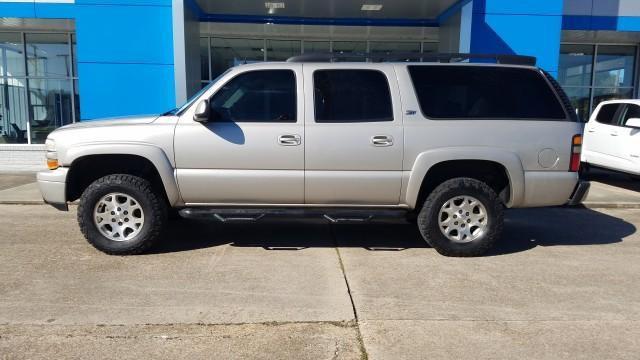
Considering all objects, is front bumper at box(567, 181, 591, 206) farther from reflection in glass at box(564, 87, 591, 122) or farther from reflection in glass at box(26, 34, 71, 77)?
reflection in glass at box(26, 34, 71, 77)

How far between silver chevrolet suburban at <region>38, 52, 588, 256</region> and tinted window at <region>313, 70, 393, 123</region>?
0.01m

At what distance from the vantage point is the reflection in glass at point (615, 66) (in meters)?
15.2

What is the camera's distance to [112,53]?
34.7 ft

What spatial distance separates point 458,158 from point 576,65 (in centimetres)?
1251

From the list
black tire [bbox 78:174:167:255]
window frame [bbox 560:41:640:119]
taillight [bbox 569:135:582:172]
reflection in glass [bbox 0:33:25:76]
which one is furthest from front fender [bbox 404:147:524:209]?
reflection in glass [bbox 0:33:25:76]

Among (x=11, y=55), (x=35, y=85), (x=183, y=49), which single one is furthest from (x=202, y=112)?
(x=11, y=55)

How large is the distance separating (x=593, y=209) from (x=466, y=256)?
13.8 feet

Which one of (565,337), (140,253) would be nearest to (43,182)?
(140,253)

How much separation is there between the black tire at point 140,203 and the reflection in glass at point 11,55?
10.6 m

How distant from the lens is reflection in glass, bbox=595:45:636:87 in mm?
15204

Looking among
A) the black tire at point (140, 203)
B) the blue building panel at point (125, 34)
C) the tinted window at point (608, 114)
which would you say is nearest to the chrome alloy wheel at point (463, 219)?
the black tire at point (140, 203)

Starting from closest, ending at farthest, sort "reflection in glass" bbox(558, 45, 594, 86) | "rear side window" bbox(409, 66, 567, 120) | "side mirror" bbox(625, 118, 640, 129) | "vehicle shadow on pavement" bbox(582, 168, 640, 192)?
"rear side window" bbox(409, 66, 567, 120)
"side mirror" bbox(625, 118, 640, 129)
"vehicle shadow on pavement" bbox(582, 168, 640, 192)
"reflection in glass" bbox(558, 45, 594, 86)

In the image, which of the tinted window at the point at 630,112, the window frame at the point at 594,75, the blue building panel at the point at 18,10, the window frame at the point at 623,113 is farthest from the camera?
the window frame at the point at 594,75

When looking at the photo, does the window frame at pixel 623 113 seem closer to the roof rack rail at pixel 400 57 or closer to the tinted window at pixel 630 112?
the tinted window at pixel 630 112
